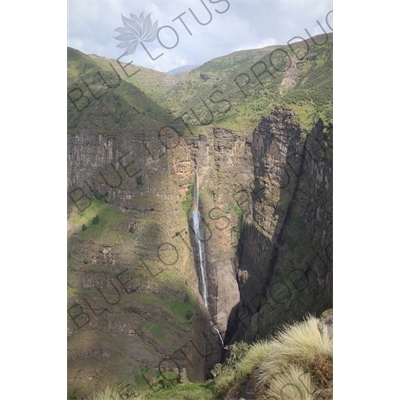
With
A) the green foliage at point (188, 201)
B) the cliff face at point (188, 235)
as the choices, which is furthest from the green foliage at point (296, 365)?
the green foliage at point (188, 201)

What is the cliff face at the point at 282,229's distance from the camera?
8.15 metres

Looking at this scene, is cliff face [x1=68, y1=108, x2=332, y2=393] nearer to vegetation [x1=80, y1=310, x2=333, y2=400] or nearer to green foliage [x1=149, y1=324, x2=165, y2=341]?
green foliage [x1=149, y1=324, x2=165, y2=341]

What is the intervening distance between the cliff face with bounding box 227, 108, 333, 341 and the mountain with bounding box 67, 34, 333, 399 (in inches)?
2.6

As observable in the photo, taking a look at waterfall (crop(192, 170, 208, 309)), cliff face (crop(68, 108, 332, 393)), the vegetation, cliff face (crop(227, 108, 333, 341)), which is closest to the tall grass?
the vegetation

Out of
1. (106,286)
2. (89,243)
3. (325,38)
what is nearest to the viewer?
(325,38)

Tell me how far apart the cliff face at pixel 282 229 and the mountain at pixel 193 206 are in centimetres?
7

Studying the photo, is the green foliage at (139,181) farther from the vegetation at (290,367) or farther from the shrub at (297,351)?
the shrub at (297,351)

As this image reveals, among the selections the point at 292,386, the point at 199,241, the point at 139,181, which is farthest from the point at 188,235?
the point at 292,386

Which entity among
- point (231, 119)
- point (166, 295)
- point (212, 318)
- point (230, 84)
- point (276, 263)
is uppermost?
point (230, 84)

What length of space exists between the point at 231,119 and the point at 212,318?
347 inches
